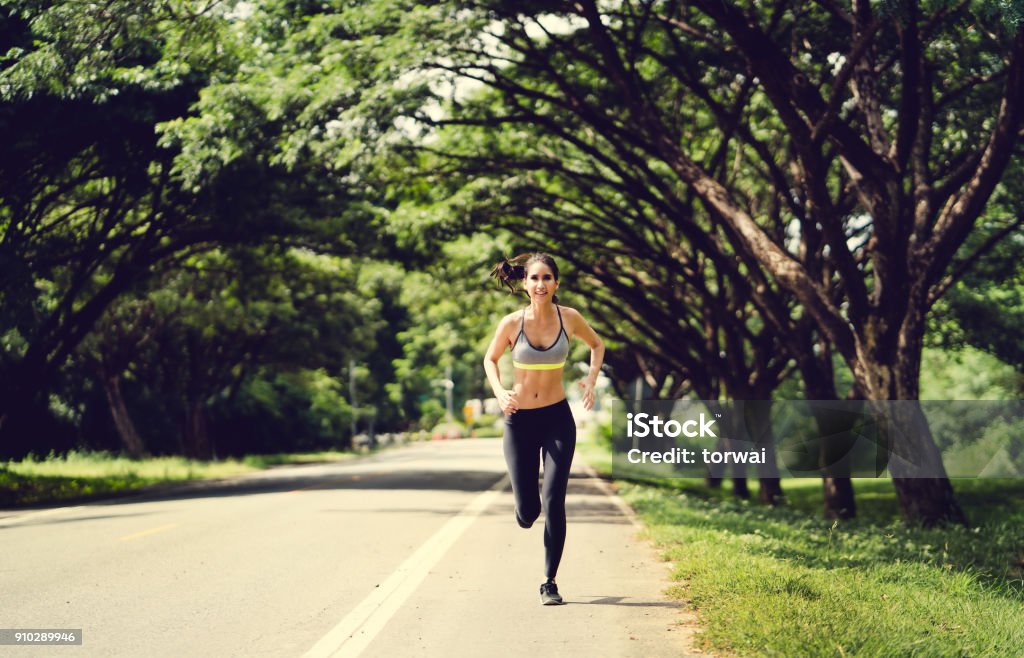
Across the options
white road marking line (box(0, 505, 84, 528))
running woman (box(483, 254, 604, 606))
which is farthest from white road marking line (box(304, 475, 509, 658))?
white road marking line (box(0, 505, 84, 528))

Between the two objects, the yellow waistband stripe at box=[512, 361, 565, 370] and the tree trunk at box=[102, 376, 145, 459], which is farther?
the tree trunk at box=[102, 376, 145, 459]

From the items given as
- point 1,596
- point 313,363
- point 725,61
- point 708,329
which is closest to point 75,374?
point 313,363

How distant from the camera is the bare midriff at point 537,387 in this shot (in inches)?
249

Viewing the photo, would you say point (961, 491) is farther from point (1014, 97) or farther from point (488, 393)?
point (488, 393)

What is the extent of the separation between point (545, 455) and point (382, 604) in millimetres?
1505

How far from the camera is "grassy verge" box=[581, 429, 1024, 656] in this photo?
210 inches

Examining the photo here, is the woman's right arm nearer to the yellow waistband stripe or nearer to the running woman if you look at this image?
the running woman

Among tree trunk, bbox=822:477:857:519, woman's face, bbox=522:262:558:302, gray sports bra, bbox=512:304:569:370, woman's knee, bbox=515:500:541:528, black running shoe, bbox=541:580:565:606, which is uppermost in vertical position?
A: woman's face, bbox=522:262:558:302

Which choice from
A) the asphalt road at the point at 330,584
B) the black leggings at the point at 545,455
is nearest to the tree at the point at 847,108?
the asphalt road at the point at 330,584

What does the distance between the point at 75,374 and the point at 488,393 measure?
62997mm

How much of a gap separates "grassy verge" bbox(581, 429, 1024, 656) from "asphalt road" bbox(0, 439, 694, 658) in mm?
340

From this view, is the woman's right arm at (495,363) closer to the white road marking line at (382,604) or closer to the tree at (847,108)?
the white road marking line at (382,604)

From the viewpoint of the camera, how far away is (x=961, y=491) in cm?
3206
